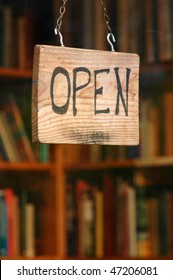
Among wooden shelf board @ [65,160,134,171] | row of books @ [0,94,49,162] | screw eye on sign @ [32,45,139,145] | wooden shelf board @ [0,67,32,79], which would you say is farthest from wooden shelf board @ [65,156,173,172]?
screw eye on sign @ [32,45,139,145]

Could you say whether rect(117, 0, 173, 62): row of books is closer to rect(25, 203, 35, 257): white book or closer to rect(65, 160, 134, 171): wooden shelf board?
rect(65, 160, 134, 171): wooden shelf board

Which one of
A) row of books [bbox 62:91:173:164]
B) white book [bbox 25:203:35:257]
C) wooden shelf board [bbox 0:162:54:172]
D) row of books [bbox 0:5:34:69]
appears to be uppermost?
row of books [bbox 0:5:34:69]

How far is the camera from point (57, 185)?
2.64 meters

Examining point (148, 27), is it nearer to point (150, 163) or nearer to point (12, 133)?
point (150, 163)

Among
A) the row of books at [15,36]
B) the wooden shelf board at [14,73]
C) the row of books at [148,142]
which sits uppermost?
the row of books at [15,36]

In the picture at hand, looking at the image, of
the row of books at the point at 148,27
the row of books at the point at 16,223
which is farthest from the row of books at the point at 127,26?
the row of books at the point at 16,223

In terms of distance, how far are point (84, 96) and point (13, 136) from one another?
0.83m

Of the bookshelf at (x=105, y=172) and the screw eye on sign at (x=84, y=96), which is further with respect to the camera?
the bookshelf at (x=105, y=172)

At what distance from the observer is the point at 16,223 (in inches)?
104

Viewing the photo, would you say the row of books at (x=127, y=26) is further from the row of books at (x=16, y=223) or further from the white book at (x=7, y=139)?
the row of books at (x=16, y=223)

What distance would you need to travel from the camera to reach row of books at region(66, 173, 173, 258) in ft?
8.64

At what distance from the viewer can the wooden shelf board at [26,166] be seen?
2607mm

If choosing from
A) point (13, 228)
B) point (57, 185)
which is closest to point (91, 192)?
point (57, 185)

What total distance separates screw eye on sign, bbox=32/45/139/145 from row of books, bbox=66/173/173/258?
2.51 ft
